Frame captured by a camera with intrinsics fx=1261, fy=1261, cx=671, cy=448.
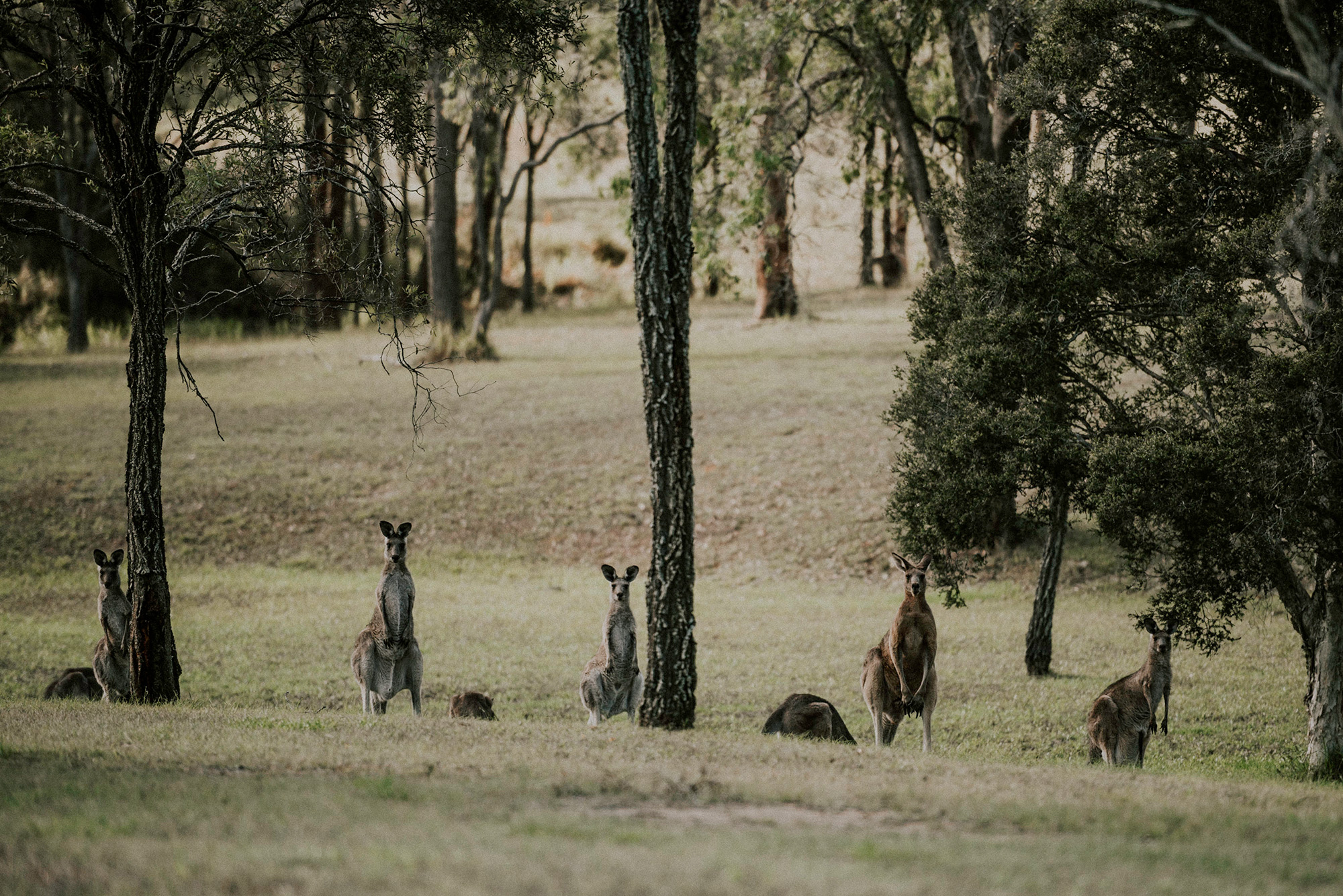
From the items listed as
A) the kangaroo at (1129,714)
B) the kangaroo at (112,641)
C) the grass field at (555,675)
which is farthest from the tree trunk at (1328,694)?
the kangaroo at (112,641)

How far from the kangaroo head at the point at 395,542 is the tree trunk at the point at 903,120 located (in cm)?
1021

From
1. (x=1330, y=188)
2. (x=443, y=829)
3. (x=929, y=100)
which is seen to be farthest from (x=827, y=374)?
(x=443, y=829)

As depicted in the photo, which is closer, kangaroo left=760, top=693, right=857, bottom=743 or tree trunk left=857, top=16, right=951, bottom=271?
kangaroo left=760, top=693, right=857, bottom=743

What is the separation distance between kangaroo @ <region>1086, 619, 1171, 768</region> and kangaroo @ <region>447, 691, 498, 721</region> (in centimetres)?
561

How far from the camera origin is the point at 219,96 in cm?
1445

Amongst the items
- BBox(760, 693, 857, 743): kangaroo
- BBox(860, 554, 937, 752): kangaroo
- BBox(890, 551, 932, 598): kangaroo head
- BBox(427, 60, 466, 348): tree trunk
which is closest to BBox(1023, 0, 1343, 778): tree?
BBox(890, 551, 932, 598): kangaroo head

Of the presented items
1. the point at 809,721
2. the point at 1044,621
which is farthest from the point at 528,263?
the point at 809,721

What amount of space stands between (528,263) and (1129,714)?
45.0 metres

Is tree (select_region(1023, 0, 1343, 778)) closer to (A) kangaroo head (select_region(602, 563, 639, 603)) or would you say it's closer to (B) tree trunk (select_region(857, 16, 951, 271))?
(A) kangaroo head (select_region(602, 563, 639, 603))

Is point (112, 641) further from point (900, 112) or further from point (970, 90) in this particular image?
point (970, 90)

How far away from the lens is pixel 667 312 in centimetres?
1051

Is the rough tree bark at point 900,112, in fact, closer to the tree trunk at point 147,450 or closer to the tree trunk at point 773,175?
the tree trunk at point 773,175

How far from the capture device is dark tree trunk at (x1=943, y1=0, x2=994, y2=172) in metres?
18.8

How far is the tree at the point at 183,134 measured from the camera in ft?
37.8
